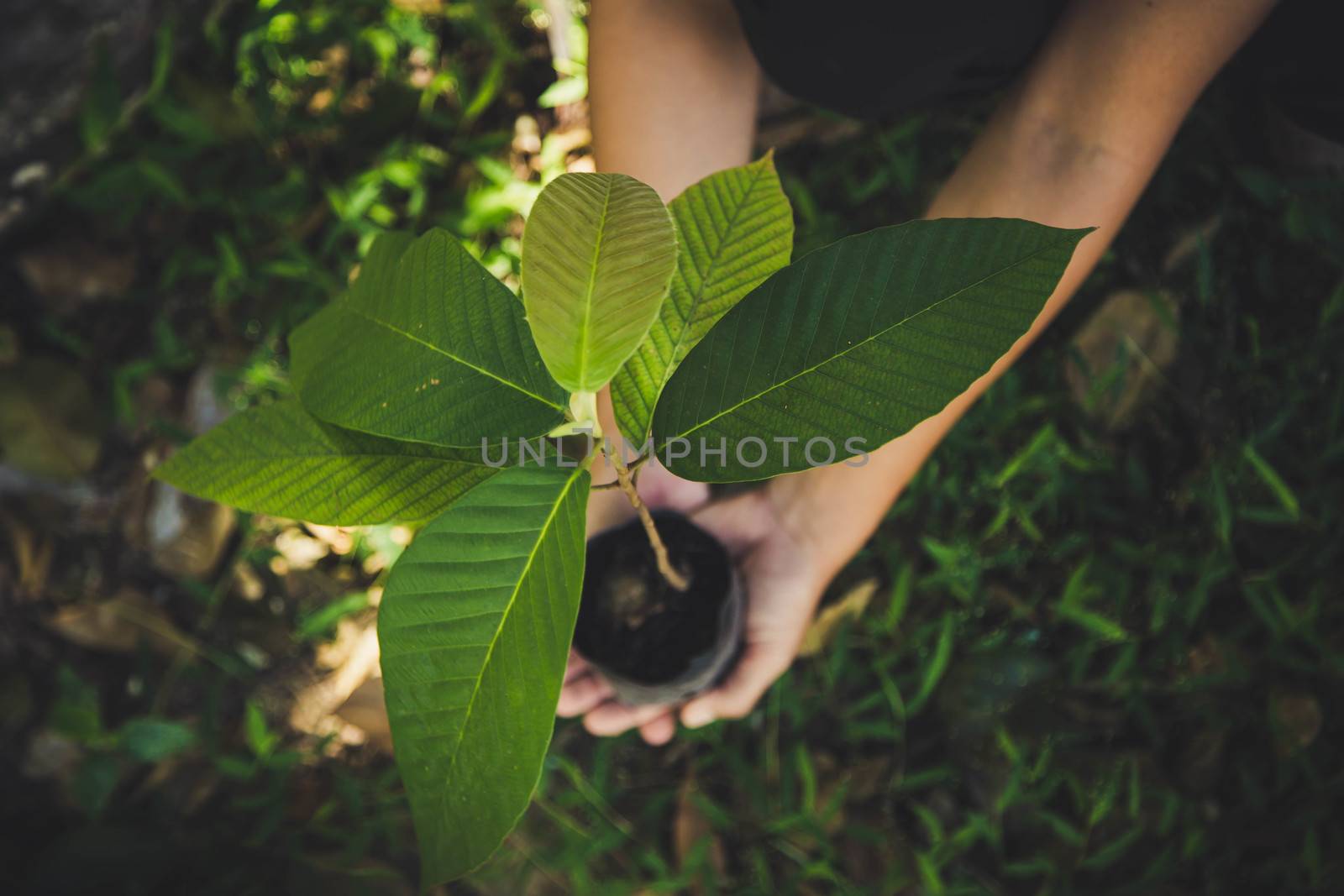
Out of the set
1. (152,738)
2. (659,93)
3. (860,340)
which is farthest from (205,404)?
(860,340)

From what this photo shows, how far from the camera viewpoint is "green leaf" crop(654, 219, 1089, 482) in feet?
1.43

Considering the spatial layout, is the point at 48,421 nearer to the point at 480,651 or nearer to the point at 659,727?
the point at 659,727

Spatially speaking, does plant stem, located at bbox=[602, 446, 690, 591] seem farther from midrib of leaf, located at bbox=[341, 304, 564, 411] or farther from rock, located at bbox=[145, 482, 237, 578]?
rock, located at bbox=[145, 482, 237, 578]

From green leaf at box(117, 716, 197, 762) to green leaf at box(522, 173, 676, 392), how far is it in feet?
3.76

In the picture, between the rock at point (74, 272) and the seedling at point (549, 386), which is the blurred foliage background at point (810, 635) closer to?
the rock at point (74, 272)

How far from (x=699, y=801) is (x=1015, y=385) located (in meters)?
0.80

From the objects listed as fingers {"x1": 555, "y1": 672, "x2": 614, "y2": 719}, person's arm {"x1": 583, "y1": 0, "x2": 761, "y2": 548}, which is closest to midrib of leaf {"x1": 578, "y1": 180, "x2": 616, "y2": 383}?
person's arm {"x1": 583, "y1": 0, "x2": 761, "y2": 548}

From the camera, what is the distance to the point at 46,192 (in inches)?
53.7

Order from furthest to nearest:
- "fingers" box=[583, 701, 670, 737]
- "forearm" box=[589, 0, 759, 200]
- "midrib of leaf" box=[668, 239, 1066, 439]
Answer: "fingers" box=[583, 701, 670, 737], "forearm" box=[589, 0, 759, 200], "midrib of leaf" box=[668, 239, 1066, 439]

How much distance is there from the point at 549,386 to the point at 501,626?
0.14m

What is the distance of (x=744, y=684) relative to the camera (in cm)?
100

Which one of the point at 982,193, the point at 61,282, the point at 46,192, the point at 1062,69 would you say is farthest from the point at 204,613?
the point at 1062,69

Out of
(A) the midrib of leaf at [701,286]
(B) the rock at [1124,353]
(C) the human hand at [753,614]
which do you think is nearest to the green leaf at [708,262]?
(A) the midrib of leaf at [701,286]

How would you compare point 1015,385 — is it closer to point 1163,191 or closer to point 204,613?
point 1163,191
